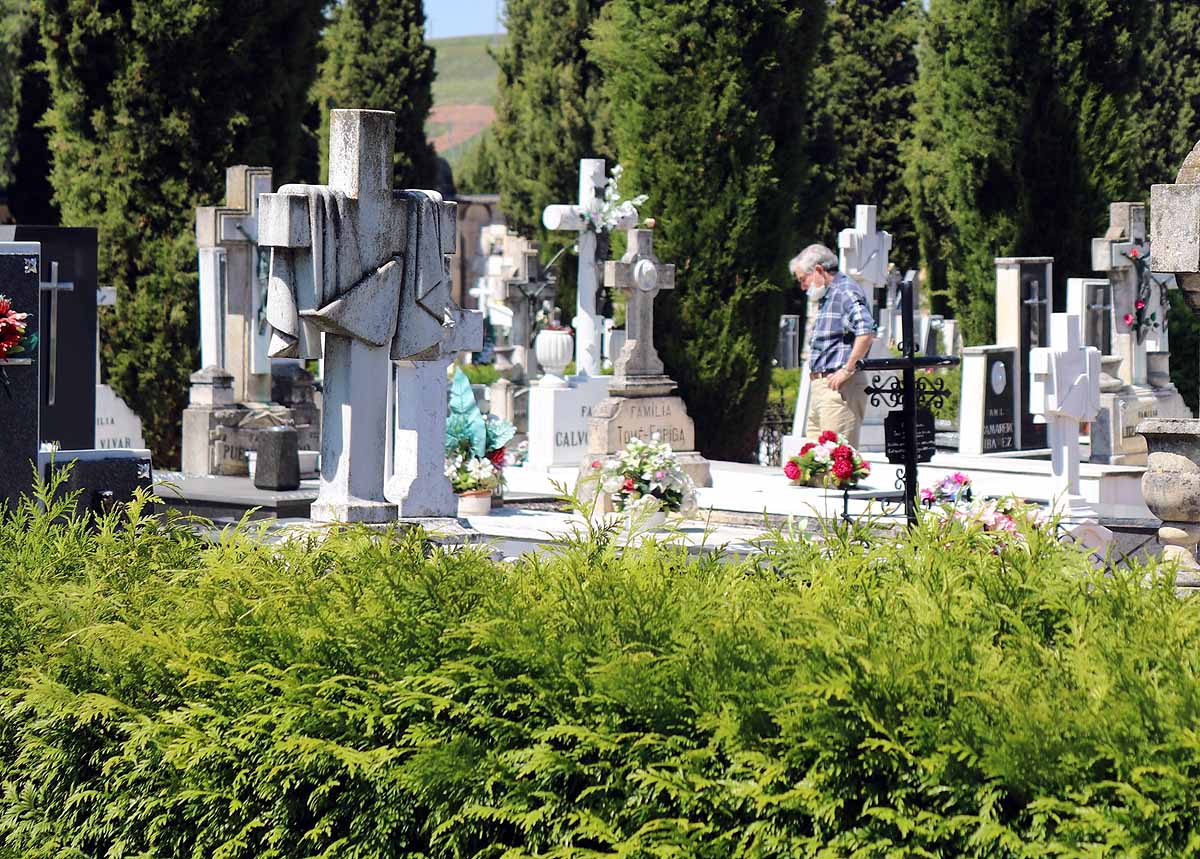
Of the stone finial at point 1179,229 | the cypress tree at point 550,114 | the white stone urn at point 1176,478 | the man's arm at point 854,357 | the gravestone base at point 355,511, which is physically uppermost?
the cypress tree at point 550,114

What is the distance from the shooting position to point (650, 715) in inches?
Result: 132

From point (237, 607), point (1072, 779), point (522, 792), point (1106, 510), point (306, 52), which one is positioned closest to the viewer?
point (1072, 779)

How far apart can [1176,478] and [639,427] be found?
858cm

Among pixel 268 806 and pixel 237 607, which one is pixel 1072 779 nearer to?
pixel 268 806

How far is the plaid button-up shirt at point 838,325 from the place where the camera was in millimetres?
12438

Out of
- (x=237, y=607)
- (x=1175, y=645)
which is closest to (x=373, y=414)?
(x=237, y=607)

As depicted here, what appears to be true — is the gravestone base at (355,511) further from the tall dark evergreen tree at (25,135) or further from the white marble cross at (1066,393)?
the tall dark evergreen tree at (25,135)

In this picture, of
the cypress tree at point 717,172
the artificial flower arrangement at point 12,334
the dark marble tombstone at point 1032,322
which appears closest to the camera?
the artificial flower arrangement at point 12,334

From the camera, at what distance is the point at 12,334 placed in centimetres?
698

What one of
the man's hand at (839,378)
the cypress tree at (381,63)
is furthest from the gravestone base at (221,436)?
the cypress tree at (381,63)

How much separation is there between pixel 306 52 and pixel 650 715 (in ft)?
51.8

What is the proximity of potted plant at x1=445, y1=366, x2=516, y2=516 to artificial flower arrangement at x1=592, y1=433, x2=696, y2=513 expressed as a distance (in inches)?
56.7

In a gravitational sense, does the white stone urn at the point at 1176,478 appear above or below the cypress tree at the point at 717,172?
below

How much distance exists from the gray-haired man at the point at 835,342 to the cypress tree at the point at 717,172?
458 centimetres
